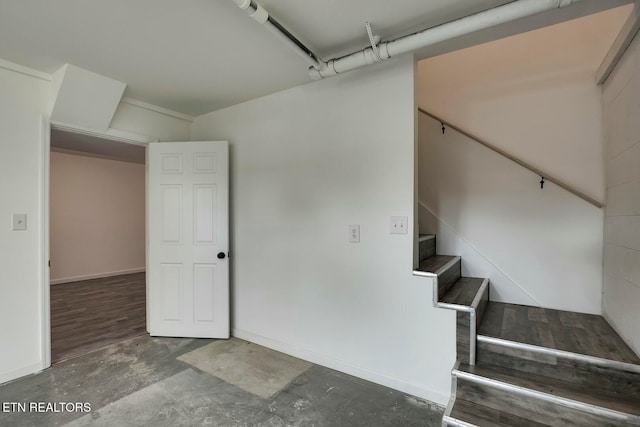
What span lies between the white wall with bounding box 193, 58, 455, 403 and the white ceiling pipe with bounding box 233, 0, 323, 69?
0.45 metres

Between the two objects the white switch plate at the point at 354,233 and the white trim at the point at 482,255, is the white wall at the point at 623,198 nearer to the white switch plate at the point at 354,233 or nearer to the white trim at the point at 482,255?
the white trim at the point at 482,255

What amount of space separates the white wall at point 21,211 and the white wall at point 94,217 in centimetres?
353

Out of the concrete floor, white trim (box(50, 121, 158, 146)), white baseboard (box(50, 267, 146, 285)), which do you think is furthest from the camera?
white baseboard (box(50, 267, 146, 285))

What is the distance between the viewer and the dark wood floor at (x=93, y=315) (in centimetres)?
297

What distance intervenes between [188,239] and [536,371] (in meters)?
3.13

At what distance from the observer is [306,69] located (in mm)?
2414

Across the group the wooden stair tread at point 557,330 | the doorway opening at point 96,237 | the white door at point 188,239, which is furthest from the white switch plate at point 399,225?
the doorway opening at point 96,237

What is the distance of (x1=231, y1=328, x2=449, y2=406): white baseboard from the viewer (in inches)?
82.2

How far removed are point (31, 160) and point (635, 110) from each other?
14.0ft

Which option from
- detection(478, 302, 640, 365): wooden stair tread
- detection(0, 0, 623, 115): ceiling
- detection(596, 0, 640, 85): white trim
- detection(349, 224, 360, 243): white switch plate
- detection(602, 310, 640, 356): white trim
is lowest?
detection(478, 302, 640, 365): wooden stair tread

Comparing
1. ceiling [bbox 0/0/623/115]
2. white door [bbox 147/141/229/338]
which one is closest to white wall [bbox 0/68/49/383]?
ceiling [bbox 0/0/623/115]

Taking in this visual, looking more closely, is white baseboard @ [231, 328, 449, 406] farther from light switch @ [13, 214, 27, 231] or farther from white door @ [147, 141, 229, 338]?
light switch @ [13, 214, 27, 231]

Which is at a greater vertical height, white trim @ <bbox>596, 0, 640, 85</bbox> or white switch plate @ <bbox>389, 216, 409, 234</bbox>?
white trim @ <bbox>596, 0, 640, 85</bbox>

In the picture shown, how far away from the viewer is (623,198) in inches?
74.8
